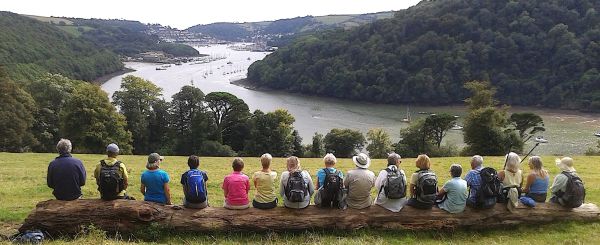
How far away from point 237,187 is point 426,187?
429cm

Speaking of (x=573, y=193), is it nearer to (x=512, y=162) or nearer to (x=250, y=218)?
(x=512, y=162)

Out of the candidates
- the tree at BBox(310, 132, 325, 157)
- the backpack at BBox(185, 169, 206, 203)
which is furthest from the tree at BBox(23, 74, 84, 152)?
the backpack at BBox(185, 169, 206, 203)

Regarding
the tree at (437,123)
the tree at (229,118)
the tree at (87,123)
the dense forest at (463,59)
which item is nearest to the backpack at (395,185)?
the tree at (87,123)

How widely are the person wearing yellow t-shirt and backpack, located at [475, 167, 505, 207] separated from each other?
4724 millimetres

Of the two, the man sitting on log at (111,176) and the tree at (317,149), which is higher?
the man sitting on log at (111,176)

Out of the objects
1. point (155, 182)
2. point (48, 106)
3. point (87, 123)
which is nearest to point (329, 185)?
point (155, 182)

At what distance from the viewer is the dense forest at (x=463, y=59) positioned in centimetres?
11862

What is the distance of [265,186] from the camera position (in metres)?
10.5

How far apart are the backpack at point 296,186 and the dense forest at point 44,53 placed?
99423 millimetres

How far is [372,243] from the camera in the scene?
31.0ft

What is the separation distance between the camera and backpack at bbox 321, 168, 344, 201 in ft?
33.2

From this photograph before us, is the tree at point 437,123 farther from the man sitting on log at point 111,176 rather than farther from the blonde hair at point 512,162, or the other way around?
the man sitting on log at point 111,176

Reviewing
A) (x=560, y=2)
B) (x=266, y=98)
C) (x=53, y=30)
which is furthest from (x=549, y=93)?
(x=53, y=30)

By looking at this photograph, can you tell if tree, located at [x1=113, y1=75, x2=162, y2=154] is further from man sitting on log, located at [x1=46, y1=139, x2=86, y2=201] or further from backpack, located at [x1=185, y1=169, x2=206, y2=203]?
backpack, located at [x1=185, y1=169, x2=206, y2=203]
